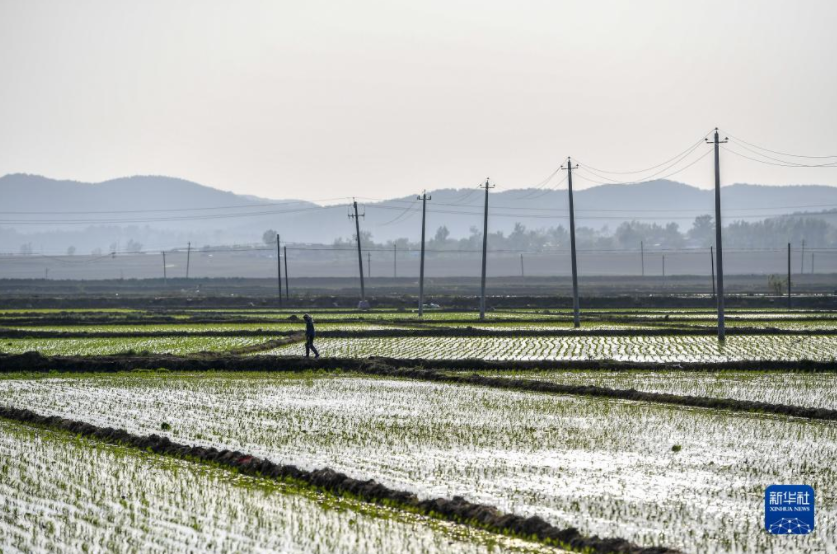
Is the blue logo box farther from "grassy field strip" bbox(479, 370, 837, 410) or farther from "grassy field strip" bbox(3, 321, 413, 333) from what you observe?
"grassy field strip" bbox(3, 321, 413, 333)

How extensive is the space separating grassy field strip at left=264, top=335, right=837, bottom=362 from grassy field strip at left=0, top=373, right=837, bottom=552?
7.84 metres

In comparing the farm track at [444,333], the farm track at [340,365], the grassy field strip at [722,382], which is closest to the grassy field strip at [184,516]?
the grassy field strip at [722,382]

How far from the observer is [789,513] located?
11219 mm

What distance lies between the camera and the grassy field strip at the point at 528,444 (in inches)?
480

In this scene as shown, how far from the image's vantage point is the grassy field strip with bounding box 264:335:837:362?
104 ft

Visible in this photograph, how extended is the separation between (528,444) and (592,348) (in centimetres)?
1908

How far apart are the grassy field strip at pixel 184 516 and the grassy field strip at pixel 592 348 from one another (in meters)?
17.6

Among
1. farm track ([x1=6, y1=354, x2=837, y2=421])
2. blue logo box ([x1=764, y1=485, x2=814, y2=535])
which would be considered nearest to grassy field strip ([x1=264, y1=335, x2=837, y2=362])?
farm track ([x1=6, y1=354, x2=837, y2=421])

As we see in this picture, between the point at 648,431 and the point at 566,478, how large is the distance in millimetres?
4341

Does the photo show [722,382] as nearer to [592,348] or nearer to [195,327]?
[592,348]

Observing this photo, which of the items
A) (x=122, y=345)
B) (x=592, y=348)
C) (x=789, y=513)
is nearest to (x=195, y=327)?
(x=122, y=345)

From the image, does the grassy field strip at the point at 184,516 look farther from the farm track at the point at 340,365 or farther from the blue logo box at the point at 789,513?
the farm track at the point at 340,365

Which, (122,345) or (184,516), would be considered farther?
(122,345)

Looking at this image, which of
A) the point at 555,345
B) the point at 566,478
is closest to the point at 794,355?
the point at 555,345
